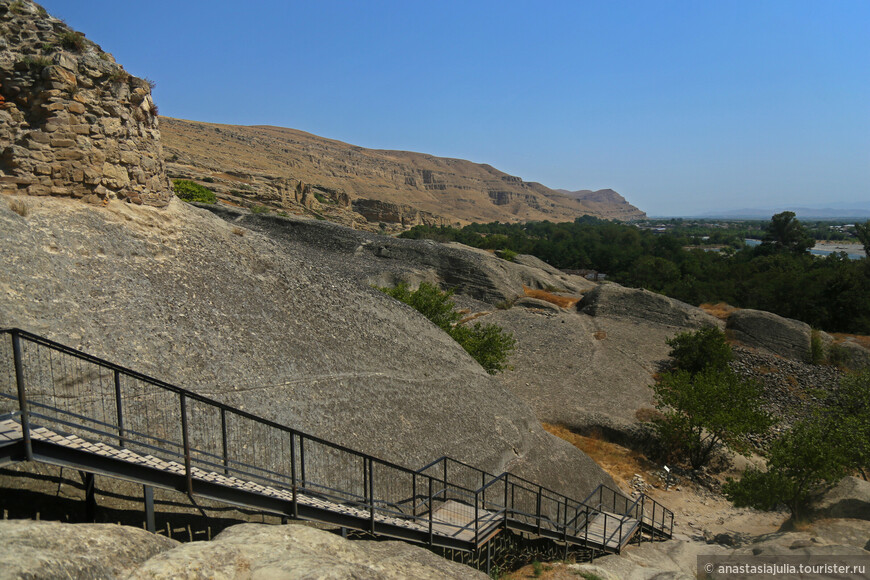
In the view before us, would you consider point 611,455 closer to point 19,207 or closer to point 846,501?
point 846,501

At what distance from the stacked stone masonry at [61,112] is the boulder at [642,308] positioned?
32.1m

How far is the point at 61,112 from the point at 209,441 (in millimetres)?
6419

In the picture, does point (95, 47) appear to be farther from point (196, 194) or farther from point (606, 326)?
point (196, 194)

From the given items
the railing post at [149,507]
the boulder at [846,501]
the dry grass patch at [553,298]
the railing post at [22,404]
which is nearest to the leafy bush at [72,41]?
the railing post at [22,404]

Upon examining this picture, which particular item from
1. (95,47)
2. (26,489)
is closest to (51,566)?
(26,489)

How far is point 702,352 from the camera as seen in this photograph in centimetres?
2830

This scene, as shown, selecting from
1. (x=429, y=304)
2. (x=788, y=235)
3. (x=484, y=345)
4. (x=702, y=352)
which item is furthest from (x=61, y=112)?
(x=788, y=235)

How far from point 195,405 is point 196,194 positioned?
42553 mm

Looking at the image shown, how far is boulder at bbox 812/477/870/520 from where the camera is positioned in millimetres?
12945

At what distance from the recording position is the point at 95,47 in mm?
9328

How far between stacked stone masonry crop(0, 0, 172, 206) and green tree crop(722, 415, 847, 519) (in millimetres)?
17636

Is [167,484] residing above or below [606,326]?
above

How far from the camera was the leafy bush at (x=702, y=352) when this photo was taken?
91.2 ft

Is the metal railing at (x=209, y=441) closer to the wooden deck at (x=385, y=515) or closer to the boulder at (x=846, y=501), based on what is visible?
the wooden deck at (x=385, y=515)
